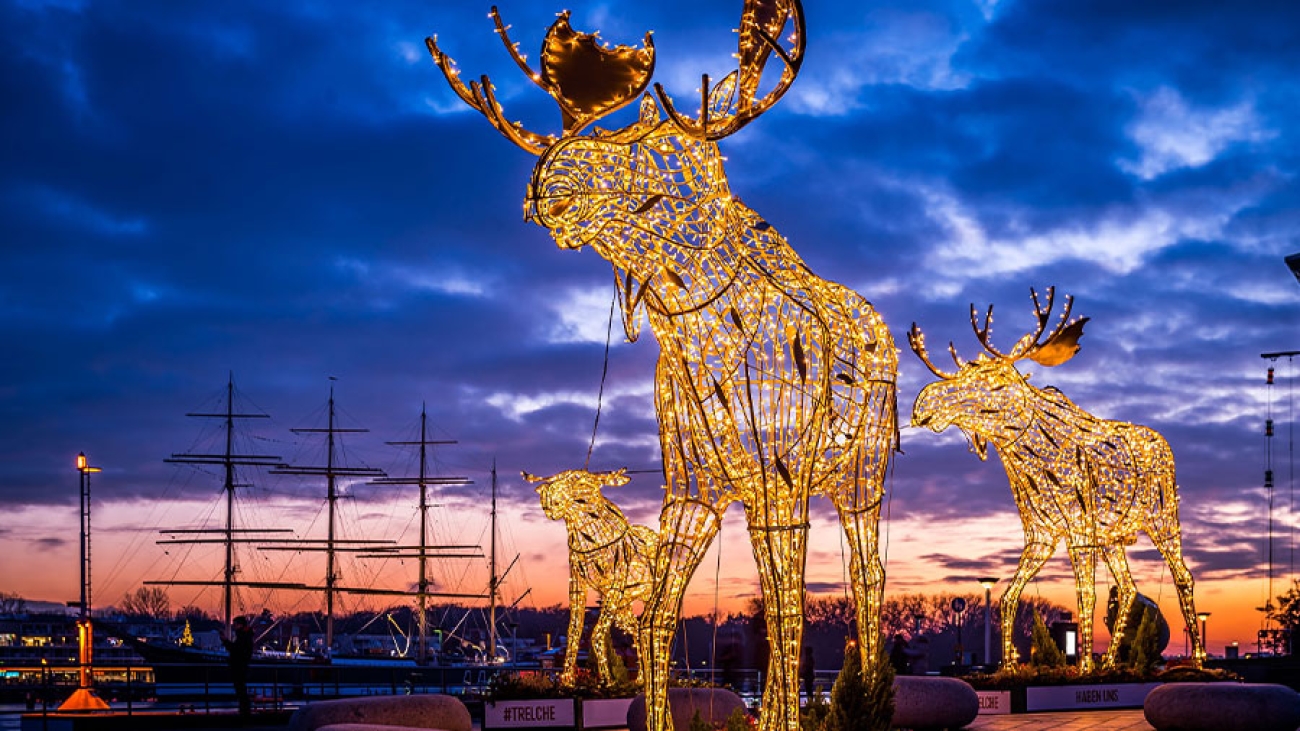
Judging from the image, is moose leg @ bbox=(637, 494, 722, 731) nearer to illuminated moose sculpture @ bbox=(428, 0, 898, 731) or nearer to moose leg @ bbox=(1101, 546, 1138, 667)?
illuminated moose sculpture @ bbox=(428, 0, 898, 731)

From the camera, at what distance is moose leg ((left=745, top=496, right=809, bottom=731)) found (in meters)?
8.22

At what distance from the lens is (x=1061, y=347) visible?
15.8m

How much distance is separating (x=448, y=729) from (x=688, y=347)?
460 centimetres

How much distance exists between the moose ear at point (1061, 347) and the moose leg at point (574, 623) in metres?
6.72

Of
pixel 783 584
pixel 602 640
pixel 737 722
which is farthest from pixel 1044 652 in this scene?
pixel 783 584

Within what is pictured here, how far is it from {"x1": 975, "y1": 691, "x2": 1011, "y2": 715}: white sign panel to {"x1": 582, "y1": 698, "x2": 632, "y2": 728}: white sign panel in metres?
4.73

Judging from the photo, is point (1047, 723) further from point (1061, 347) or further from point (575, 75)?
point (575, 75)

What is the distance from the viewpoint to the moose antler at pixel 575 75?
22.9ft

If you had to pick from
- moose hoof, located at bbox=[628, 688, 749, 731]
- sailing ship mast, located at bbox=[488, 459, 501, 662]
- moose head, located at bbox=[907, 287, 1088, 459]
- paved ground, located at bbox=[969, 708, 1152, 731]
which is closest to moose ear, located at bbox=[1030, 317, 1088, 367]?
moose head, located at bbox=[907, 287, 1088, 459]

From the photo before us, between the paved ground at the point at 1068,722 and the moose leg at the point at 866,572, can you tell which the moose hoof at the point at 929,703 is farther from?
the moose leg at the point at 866,572

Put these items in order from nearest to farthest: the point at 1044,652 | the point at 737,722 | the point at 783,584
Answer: the point at 783,584 → the point at 737,722 → the point at 1044,652

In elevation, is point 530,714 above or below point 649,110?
below

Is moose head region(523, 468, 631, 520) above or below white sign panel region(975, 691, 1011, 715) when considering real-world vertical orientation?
above

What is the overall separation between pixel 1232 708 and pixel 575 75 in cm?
1071
